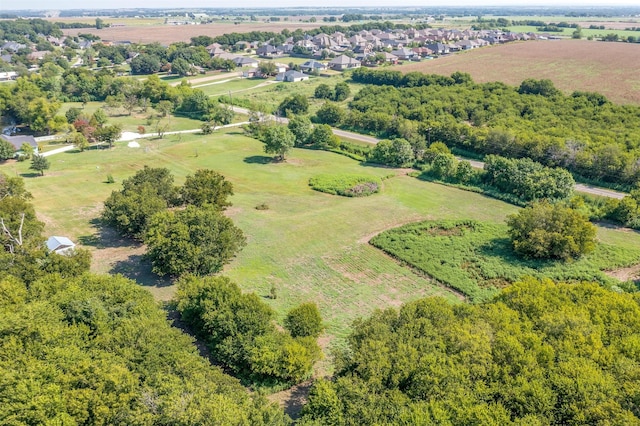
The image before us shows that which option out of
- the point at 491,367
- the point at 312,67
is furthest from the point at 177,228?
the point at 312,67

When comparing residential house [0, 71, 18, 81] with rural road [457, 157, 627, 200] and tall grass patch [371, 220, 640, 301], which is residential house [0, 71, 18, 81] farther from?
rural road [457, 157, 627, 200]

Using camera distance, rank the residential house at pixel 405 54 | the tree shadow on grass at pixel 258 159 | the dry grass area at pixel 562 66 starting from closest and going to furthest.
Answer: the tree shadow on grass at pixel 258 159 < the dry grass area at pixel 562 66 < the residential house at pixel 405 54

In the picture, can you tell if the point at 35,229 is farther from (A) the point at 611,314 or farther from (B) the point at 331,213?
(A) the point at 611,314

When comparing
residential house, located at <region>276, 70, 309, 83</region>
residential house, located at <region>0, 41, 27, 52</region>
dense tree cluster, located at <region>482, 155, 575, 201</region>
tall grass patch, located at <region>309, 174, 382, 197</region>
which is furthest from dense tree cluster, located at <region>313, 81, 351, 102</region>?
residential house, located at <region>0, 41, 27, 52</region>

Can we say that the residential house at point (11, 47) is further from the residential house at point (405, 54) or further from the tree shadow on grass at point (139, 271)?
the tree shadow on grass at point (139, 271)

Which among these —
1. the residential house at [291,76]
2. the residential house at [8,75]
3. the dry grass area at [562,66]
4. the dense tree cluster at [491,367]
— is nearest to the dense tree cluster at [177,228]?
the dense tree cluster at [491,367]

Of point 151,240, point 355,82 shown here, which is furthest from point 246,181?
point 355,82
